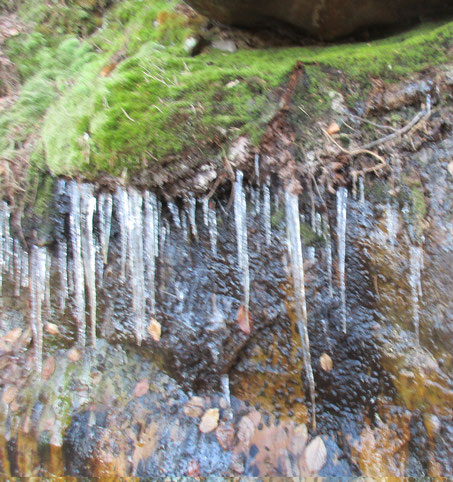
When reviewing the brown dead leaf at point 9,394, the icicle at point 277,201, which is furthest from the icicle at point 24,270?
the icicle at point 277,201

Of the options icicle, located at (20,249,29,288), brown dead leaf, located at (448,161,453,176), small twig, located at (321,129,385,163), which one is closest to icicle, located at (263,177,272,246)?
small twig, located at (321,129,385,163)

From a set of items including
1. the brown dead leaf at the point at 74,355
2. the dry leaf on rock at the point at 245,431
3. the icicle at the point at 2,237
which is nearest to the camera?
the dry leaf on rock at the point at 245,431

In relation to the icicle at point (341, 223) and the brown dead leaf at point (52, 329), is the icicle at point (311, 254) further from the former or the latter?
the brown dead leaf at point (52, 329)

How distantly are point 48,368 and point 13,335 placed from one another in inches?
21.6

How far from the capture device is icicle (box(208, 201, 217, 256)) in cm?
271

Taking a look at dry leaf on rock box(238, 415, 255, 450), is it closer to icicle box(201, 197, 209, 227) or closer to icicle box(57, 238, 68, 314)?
icicle box(201, 197, 209, 227)

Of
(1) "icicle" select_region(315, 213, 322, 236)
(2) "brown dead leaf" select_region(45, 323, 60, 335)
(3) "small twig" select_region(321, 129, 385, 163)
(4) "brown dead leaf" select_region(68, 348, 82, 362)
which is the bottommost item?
(4) "brown dead leaf" select_region(68, 348, 82, 362)

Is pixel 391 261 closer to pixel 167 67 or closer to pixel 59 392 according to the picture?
pixel 167 67

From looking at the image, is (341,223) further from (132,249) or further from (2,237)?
(2,237)

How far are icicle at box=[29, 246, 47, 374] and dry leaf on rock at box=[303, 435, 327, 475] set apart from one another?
106 inches

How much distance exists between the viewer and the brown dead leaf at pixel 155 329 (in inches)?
120

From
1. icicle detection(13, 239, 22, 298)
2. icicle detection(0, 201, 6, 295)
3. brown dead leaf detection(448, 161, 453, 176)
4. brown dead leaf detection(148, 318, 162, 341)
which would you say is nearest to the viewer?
brown dead leaf detection(448, 161, 453, 176)

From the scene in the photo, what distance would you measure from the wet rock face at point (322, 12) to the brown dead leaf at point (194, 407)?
3.22 m

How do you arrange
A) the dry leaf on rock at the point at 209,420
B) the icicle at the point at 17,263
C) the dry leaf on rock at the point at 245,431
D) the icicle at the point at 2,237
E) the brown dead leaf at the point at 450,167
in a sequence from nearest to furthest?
the brown dead leaf at the point at 450,167 < the dry leaf on rock at the point at 245,431 < the dry leaf on rock at the point at 209,420 < the icicle at the point at 2,237 < the icicle at the point at 17,263
